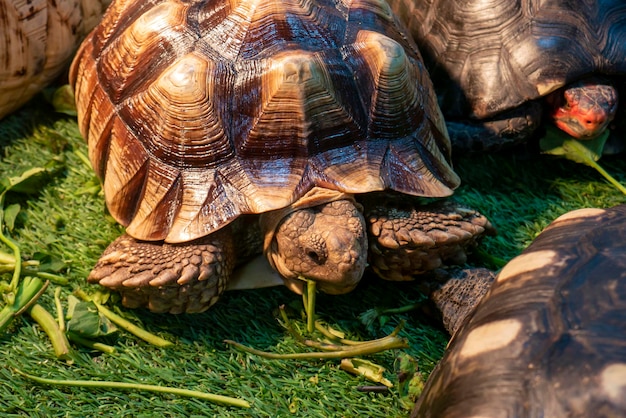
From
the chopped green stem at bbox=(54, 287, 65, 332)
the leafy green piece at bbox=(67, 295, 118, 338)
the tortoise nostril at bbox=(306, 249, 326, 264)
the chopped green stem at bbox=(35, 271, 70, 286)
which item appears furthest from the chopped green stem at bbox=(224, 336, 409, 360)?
the chopped green stem at bbox=(35, 271, 70, 286)

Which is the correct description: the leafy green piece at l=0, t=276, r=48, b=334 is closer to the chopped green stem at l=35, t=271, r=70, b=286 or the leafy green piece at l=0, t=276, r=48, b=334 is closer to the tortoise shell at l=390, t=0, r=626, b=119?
the chopped green stem at l=35, t=271, r=70, b=286

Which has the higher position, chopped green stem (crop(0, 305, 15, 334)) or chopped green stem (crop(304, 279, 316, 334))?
chopped green stem (crop(0, 305, 15, 334))

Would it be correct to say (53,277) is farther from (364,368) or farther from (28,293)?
(364,368)

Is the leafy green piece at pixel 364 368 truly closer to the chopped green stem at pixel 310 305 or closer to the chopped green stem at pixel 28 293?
the chopped green stem at pixel 310 305

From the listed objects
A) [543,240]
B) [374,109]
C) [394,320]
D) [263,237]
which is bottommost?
[394,320]

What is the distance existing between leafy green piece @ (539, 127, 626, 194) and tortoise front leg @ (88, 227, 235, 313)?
1.38 m

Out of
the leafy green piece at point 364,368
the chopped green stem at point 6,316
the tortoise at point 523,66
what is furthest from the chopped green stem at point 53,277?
the tortoise at point 523,66

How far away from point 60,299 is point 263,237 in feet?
2.36

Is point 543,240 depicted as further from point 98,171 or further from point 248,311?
point 98,171

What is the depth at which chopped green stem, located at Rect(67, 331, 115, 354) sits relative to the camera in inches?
85.1

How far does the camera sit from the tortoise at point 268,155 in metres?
2.08

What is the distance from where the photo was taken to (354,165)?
2.13 m

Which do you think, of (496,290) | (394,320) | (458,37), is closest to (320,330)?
(394,320)

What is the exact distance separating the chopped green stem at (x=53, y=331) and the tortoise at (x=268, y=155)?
193 mm
